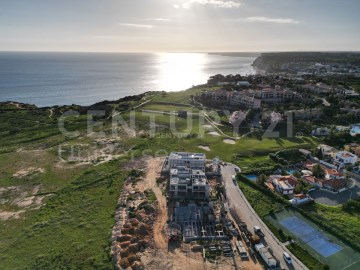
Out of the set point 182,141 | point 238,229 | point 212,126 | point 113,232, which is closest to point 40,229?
point 113,232

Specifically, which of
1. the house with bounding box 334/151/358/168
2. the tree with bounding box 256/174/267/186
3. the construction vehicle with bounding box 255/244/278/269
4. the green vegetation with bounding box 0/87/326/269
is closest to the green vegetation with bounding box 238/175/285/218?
the green vegetation with bounding box 0/87/326/269

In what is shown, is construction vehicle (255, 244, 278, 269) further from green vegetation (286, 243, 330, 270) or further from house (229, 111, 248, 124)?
house (229, 111, 248, 124)

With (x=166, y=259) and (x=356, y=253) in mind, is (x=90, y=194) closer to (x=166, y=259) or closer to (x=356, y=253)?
(x=166, y=259)

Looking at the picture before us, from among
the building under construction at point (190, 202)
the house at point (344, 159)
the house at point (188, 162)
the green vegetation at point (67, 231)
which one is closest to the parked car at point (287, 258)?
the building under construction at point (190, 202)

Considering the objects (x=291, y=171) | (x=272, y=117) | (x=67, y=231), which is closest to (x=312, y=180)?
(x=291, y=171)

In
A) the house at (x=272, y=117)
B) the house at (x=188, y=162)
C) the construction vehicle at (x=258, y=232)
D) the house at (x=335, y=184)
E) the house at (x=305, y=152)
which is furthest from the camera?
the house at (x=272, y=117)

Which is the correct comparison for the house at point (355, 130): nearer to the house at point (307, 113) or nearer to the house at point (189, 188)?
the house at point (307, 113)

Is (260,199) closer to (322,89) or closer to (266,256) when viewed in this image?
(266,256)
